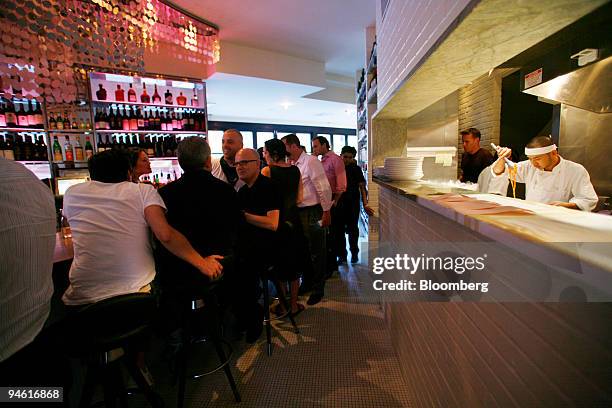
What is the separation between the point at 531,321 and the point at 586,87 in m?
3.65

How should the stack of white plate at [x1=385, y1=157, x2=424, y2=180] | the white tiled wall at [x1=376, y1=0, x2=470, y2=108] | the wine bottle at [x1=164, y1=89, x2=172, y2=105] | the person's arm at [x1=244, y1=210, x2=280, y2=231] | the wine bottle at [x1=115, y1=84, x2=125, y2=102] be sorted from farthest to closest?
the wine bottle at [x1=164, y1=89, x2=172, y2=105] → the wine bottle at [x1=115, y1=84, x2=125, y2=102] → the stack of white plate at [x1=385, y1=157, x2=424, y2=180] → the person's arm at [x1=244, y1=210, x2=280, y2=231] → the white tiled wall at [x1=376, y1=0, x2=470, y2=108]

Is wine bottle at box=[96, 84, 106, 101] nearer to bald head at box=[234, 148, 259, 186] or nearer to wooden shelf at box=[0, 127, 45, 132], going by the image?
wooden shelf at box=[0, 127, 45, 132]

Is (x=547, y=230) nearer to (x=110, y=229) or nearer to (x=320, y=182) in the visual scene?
(x=110, y=229)

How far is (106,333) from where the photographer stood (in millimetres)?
1417

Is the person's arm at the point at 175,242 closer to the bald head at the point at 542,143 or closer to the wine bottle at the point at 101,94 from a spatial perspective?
the bald head at the point at 542,143

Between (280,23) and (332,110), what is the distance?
5248mm

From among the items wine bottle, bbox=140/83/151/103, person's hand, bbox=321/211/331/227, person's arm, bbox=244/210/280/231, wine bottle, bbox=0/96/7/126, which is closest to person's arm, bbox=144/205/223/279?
person's arm, bbox=244/210/280/231

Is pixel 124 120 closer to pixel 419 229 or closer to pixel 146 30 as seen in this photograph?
pixel 146 30

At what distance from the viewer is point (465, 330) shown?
42.9 inches

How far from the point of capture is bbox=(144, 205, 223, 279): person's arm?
163cm

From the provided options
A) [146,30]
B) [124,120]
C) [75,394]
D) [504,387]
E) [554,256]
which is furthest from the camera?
[124,120]

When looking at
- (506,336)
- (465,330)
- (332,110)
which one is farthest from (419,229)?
(332,110)

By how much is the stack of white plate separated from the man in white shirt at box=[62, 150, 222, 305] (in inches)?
75.9

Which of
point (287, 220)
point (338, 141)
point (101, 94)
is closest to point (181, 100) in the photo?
point (101, 94)
